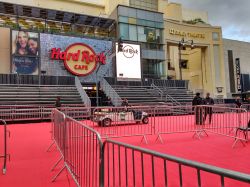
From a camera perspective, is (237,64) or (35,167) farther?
(237,64)

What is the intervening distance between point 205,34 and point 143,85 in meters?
18.4

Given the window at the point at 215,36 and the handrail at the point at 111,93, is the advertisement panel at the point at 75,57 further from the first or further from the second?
the window at the point at 215,36

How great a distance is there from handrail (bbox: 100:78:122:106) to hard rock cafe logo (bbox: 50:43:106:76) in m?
2.04

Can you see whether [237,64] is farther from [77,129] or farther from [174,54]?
[77,129]

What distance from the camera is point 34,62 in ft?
86.0

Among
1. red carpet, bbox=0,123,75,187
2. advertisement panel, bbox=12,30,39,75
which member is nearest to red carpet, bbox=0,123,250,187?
red carpet, bbox=0,123,75,187

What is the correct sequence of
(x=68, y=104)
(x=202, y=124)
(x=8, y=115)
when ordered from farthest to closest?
(x=68, y=104) → (x=8, y=115) → (x=202, y=124)

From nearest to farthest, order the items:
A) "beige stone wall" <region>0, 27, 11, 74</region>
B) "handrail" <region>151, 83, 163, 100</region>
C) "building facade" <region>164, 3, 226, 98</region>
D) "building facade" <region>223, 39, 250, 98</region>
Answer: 1. "beige stone wall" <region>0, 27, 11, 74</region>
2. "handrail" <region>151, 83, 163, 100</region>
3. "building facade" <region>164, 3, 226, 98</region>
4. "building facade" <region>223, 39, 250, 98</region>

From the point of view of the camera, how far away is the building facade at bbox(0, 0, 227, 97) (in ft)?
96.7

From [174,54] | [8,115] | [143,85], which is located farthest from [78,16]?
[174,54]

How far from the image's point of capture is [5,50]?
2567 centimetres

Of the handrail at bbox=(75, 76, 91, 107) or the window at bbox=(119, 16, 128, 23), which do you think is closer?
the handrail at bbox=(75, 76, 91, 107)

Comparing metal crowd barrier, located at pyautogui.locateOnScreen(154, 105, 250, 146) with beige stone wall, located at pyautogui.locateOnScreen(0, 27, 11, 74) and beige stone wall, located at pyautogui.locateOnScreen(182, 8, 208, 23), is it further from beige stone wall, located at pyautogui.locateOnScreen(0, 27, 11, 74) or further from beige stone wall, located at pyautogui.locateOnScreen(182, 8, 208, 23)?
beige stone wall, located at pyautogui.locateOnScreen(182, 8, 208, 23)

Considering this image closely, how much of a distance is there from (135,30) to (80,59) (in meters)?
9.17
